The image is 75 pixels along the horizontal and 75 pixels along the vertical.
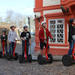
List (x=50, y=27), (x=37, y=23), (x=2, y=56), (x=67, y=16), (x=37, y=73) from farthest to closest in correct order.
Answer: (x=37, y=23) < (x=50, y=27) < (x=67, y=16) < (x=2, y=56) < (x=37, y=73)

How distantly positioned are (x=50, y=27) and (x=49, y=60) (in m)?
5.59

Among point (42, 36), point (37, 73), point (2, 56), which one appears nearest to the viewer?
point (37, 73)

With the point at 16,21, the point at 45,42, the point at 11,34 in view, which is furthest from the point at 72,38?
the point at 16,21

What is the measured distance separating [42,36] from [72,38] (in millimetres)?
1468

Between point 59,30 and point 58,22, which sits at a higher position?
point 58,22

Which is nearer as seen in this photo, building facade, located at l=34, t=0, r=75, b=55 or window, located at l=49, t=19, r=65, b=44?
building facade, located at l=34, t=0, r=75, b=55

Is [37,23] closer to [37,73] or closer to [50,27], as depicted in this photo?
[50,27]

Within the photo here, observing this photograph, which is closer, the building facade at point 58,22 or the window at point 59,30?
the building facade at point 58,22

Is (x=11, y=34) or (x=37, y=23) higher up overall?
(x=37, y=23)

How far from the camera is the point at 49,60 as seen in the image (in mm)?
7359

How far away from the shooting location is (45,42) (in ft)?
24.3

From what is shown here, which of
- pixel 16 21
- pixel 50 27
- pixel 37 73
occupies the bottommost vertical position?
pixel 37 73

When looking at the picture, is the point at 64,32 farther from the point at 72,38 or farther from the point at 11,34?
the point at 72,38

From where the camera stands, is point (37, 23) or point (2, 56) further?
point (37, 23)
